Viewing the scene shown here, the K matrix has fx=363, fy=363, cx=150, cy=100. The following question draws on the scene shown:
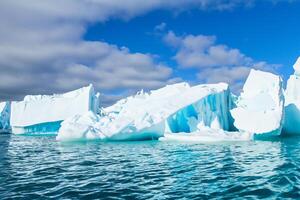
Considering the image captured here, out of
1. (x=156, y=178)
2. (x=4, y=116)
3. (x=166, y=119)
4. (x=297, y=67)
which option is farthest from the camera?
(x=4, y=116)

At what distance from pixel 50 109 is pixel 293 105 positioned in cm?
2963

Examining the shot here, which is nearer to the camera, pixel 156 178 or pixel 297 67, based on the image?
pixel 156 178

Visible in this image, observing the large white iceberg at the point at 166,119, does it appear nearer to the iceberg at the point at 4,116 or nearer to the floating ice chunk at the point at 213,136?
the floating ice chunk at the point at 213,136

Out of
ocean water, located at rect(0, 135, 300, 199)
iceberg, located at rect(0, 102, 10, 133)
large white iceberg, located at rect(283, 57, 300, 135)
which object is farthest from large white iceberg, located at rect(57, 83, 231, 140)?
iceberg, located at rect(0, 102, 10, 133)

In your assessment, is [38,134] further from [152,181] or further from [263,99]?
[152,181]

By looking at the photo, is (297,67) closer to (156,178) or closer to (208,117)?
(208,117)

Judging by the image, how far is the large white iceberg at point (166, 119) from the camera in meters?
26.9

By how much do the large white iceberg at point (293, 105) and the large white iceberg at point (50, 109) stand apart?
22994 millimetres

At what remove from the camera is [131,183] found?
9836mm

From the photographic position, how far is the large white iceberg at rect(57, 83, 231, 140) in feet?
88.3

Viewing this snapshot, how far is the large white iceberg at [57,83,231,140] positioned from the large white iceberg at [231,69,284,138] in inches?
79.9

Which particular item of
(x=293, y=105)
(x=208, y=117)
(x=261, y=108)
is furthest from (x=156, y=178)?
(x=293, y=105)

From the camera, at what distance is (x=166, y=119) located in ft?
90.6

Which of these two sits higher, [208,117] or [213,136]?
[208,117]
